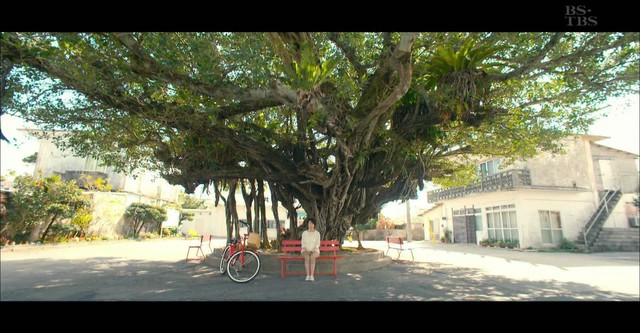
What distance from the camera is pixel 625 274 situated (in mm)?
4148

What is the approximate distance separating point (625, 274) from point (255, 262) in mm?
6284

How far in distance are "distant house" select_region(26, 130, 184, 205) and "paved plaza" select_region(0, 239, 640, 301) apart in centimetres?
130

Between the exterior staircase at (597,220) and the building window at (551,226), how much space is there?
0.98 m

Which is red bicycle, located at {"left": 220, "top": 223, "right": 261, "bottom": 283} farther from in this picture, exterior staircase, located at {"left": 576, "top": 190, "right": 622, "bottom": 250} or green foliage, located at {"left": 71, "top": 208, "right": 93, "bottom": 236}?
exterior staircase, located at {"left": 576, "top": 190, "right": 622, "bottom": 250}

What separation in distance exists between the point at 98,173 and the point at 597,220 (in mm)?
9583

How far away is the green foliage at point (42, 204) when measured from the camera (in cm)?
409

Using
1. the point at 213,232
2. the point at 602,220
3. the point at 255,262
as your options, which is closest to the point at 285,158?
the point at 255,262

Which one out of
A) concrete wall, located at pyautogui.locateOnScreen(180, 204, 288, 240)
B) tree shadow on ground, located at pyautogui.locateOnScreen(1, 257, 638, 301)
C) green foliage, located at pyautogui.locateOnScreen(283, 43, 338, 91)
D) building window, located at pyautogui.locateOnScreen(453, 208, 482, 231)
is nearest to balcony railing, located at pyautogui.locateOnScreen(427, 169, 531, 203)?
building window, located at pyautogui.locateOnScreen(453, 208, 482, 231)

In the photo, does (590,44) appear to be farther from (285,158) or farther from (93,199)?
(93,199)

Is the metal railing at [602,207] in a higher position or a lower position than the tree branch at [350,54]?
lower

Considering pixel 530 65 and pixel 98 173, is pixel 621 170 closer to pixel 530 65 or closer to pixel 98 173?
pixel 530 65

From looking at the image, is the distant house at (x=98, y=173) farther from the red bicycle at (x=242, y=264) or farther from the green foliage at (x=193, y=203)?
the green foliage at (x=193, y=203)

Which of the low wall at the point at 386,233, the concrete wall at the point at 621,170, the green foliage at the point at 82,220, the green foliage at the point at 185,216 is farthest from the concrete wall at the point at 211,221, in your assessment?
the concrete wall at the point at 621,170
